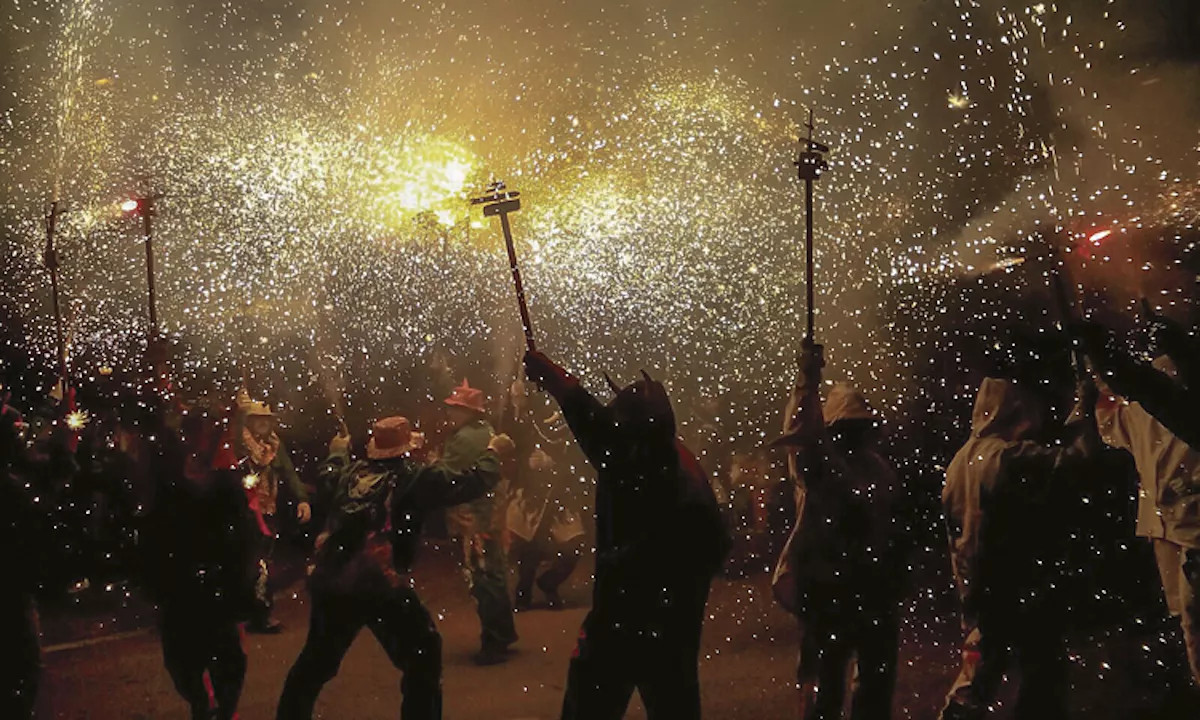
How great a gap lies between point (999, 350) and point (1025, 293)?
4.31m

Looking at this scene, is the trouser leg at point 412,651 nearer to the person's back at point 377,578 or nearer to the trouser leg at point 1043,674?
the person's back at point 377,578

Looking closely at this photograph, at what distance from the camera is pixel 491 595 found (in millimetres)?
5699

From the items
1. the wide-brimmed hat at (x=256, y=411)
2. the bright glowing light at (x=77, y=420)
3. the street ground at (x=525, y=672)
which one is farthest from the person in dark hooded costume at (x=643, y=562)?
the wide-brimmed hat at (x=256, y=411)

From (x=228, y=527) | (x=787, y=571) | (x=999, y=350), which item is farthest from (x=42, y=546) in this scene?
(x=999, y=350)

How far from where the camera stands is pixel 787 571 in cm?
370

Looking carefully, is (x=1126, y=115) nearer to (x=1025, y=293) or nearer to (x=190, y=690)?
(x=1025, y=293)

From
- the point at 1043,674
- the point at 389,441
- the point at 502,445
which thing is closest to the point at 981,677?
the point at 1043,674

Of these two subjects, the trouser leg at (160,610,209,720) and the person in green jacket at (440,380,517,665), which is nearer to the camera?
the trouser leg at (160,610,209,720)

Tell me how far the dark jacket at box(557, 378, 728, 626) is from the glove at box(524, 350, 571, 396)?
0.28 ft

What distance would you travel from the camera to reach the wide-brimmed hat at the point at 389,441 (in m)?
3.99

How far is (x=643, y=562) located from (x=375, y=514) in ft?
4.28

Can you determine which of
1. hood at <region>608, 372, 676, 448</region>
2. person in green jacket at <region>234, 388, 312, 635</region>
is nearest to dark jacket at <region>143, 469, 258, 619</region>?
hood at <region>608, 372, 676, 448</region>

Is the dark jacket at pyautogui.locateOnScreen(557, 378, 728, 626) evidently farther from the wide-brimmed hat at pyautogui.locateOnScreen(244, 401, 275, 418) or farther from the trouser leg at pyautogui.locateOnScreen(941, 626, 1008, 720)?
the wide-brimmed hat at pyautogui.locateOnScreen(244, 401, 275, 418)

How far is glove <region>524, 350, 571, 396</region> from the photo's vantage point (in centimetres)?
327
